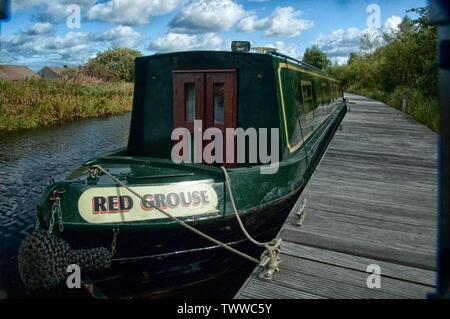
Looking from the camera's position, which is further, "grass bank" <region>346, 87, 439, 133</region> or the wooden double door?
"grass bank" <region>346, 87, 439, 133</region>

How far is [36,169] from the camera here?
717cm

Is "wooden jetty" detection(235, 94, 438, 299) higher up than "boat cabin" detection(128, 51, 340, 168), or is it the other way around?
"boat cabin" detection(128, 51, 340, 168)

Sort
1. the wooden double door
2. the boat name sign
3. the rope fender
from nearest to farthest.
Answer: the rope fender, the boat name sign, the wooden double door

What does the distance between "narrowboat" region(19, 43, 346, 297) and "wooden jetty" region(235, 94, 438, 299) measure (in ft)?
1.74

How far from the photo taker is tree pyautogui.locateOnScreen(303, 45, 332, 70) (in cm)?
6694

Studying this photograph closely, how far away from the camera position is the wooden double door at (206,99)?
4.12 m

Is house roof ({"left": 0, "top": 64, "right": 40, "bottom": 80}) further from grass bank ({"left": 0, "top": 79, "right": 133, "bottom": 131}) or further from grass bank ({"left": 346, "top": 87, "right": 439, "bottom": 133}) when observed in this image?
grass bank ({"left": 346, "top": 87, "right": 439, "bottom": 133})

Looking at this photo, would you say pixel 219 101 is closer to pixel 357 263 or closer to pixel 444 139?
pixel 357 263

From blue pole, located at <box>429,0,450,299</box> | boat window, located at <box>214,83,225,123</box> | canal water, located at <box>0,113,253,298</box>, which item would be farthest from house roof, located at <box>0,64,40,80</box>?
blue pole, located at <box>429,0,450,299</box>

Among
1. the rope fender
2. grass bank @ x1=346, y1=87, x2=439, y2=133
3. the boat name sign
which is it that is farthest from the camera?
grass bank @ x1=346, y1=87, x2=439, y2=133

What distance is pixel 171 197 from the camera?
10.4ft

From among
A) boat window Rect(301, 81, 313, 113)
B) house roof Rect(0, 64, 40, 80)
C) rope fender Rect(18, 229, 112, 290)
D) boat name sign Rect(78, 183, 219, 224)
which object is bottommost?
rope fender Rect(18, 229, 112, 290)

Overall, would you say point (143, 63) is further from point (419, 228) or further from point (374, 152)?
point (374, 152)

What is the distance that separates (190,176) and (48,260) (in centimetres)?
141
